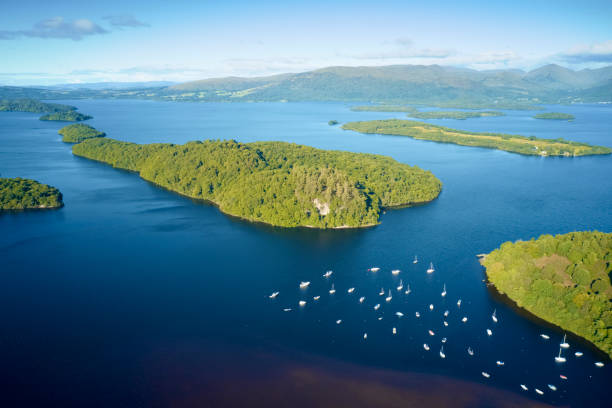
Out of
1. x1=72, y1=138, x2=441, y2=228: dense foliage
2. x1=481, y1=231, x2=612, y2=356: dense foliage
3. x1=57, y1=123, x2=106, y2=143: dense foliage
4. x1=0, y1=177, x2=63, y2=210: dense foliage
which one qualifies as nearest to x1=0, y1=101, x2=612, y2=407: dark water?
x1=481, y1=231, x2=612, y2=356: dense foliage

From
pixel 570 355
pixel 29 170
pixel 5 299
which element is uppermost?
pixel 29 170

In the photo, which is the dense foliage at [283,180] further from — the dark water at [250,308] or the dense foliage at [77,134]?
the dense foliage at [77,134]

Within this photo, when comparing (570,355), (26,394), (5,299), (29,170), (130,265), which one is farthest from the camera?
(29,170)

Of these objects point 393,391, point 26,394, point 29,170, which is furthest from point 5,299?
point 29,170

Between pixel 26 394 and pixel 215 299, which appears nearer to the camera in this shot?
pixel 26 394

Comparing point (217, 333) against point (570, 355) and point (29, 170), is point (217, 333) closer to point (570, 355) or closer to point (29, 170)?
point (570, 355)

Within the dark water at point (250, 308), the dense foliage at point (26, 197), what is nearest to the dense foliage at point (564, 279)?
the dark water at point (250, 308)

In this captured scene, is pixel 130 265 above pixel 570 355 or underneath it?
above

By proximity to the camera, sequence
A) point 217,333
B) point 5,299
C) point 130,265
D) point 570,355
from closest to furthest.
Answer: point 570,355, point 217,333, point 5,299, point 130,265
